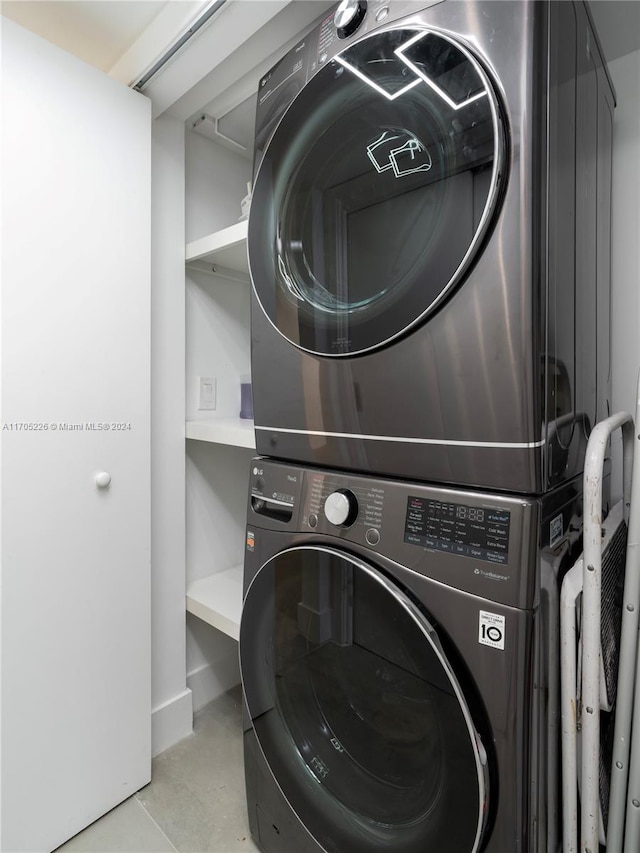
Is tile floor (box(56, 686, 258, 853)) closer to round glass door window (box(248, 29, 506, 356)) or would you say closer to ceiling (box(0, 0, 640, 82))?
round glass door window (box(248, 29, 506, 356))

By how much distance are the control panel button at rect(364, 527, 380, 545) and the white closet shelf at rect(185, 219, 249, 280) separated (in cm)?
104

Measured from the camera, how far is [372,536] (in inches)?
34.8

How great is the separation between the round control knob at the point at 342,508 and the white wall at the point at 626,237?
837 millimetres

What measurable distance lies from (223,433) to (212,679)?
109cm

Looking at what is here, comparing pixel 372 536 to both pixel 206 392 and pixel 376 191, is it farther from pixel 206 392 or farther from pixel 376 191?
pixel 206 392

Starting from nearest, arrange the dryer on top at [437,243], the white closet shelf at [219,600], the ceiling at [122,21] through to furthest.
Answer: the dryer on top at [437,243] < the ceiling at [122,21] < the white closet shelf at [219,600]

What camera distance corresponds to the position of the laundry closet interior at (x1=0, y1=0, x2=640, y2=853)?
0.74 meters

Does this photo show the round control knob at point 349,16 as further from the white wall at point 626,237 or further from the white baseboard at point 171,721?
the white baseboard at point 171,721

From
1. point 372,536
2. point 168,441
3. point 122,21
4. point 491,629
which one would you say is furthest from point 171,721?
point 122,21

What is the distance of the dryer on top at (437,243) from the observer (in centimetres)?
73

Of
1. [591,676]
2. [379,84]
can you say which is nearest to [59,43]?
[379,84]

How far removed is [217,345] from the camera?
1866 mm

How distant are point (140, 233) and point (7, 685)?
134 cm

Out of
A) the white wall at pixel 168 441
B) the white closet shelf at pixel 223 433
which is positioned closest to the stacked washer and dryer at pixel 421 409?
the white closet shelf at pixel 223 433
